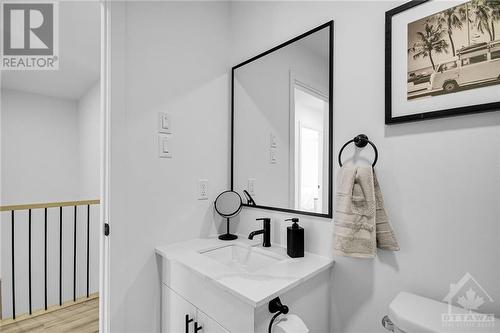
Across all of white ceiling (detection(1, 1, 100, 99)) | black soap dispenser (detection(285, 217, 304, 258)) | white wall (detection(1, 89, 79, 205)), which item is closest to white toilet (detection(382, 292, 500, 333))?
black soap dispenser (detection(285, 217, 304, 258))

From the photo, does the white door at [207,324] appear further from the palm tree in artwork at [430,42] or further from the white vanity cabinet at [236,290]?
the palm tree in artwork at [430,42]

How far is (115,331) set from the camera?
124 centimetres

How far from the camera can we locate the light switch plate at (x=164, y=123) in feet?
4.60

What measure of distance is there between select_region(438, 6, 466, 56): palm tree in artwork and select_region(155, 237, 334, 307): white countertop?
38.9 inches

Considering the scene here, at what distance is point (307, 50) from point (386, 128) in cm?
59

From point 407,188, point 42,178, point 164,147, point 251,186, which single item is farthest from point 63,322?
point 407,188

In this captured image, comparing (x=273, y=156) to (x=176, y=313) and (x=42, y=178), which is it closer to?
(x=176, y=313)

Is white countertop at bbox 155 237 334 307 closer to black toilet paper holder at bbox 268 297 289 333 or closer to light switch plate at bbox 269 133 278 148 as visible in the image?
black toilet paper holder at bbox 268 297 289 333

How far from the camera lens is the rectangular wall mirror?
126cm

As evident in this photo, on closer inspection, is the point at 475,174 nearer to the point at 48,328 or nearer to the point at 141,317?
the point at 141,317

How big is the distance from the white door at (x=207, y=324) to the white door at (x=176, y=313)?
39mm

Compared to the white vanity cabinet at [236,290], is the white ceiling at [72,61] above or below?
above

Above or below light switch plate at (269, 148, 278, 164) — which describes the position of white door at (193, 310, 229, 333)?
below

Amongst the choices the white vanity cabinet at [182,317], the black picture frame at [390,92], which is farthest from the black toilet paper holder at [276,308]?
the black picture frame at [390,92]
